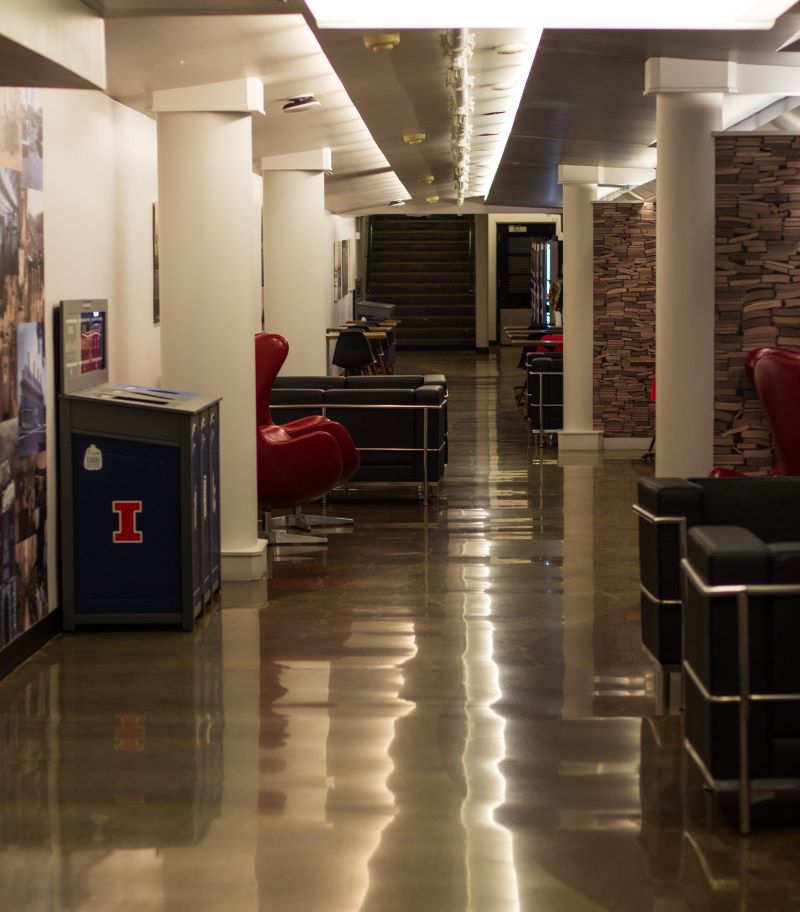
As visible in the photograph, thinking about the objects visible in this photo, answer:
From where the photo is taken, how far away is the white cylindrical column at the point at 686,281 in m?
7.36

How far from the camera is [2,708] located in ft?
18.3

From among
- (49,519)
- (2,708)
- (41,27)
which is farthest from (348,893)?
(49,519)

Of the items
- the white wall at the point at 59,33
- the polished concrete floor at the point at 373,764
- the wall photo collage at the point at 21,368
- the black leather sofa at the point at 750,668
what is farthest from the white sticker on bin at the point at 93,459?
the black leather sofa at the point at 750,668

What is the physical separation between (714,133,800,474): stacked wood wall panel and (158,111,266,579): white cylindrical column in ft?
8.44

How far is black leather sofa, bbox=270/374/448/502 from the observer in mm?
11086

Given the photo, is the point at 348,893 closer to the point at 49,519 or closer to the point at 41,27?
the point at 41,27

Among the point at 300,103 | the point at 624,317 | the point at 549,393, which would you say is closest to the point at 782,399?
the point at 300,103

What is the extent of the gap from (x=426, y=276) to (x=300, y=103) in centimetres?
2342

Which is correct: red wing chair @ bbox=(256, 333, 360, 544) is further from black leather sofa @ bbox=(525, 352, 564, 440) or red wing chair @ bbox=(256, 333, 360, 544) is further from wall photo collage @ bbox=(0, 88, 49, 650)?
black leather sofa @ bbox=(525, 352, 564, 440)

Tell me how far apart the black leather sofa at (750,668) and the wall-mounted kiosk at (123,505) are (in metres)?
3.29

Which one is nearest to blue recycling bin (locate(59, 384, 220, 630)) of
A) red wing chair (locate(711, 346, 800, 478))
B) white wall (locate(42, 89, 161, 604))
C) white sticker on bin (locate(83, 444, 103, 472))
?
white sticker on bin (locate(83, 444, 103, 472))

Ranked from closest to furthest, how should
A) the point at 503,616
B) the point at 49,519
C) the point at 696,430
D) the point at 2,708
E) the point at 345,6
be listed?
the point at 2,708, the point at 345,6, the point at 49,519, the point at 503,616, the point at 696,430

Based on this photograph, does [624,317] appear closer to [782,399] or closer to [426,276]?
[782,399]

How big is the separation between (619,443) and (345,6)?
9.37 metres
